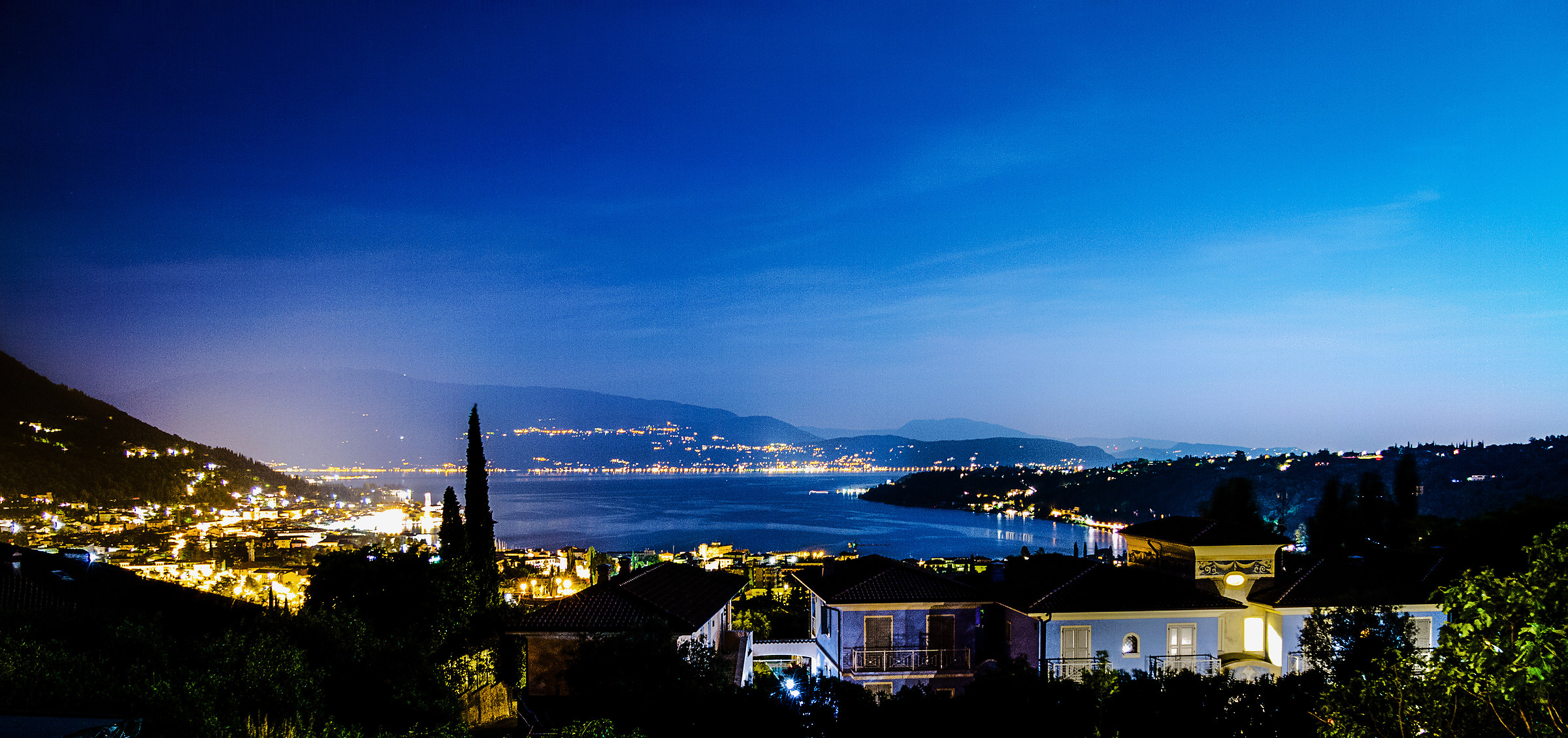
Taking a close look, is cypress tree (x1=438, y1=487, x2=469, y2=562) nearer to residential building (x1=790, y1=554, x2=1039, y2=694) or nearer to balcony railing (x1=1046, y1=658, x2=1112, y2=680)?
residential building (x1=790, y1=554, x2=1039, y2=694)

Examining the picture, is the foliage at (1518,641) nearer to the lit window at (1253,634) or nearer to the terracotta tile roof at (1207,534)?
the lit window at (1253,634)

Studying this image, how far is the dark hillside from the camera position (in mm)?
55000

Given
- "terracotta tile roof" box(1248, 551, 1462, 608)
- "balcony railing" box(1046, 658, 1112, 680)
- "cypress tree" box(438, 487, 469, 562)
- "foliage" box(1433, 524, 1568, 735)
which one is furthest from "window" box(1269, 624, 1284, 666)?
"cypress tree" box(438, 487, 469, 562)

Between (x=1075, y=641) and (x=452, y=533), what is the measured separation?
16.7 metres

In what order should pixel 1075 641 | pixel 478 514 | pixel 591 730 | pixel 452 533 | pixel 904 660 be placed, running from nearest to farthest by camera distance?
pixel 591 730 < pixel 1075 641 < pixel 904 660 < pixel 452 533 < pixel 478 514

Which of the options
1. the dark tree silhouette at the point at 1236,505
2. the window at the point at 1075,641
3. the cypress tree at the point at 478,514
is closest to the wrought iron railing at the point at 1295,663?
the window at the point at 1075,641

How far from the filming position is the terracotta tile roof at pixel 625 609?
577 inches

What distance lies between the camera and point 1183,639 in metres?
16.7

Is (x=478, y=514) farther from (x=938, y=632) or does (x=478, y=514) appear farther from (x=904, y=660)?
(x=938, y=632)

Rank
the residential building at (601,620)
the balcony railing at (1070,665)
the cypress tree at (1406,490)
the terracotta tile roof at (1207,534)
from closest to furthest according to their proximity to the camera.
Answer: the residential building at (601,620)
the balcony railing at (1070,665)
the terracotta tile roof at (1207,534)
the cypress tree at (1406,490)

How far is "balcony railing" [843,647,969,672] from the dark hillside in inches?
2138

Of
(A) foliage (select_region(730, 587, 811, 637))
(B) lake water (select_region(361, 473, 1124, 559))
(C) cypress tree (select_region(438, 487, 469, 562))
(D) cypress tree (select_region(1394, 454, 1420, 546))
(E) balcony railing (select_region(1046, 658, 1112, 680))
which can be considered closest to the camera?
(E) balcony railing (select_region(1046, 658, 1112, 680))

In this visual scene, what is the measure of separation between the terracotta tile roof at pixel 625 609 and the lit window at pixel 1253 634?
1050cm

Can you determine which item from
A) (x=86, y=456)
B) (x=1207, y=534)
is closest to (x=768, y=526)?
(x=86, y=456)
